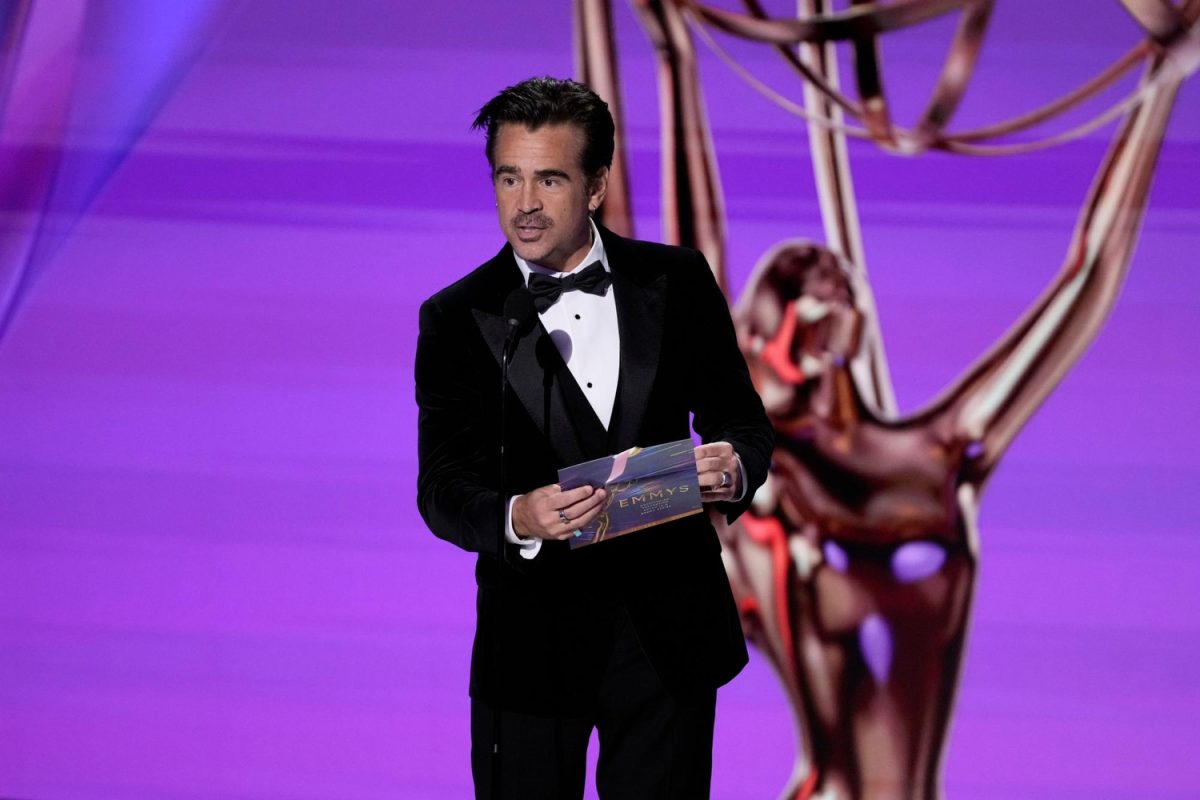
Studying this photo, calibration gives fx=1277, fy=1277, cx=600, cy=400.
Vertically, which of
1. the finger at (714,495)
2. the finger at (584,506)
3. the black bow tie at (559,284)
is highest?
the black bow tie at (559,284)

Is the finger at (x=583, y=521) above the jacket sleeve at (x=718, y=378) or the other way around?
the other way around

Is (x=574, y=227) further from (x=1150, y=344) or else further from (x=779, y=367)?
(x=1150, y=344)

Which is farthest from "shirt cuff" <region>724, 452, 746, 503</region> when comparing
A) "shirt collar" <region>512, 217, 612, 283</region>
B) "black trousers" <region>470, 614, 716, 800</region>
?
"shirt collar" <region>512, 217, 612, 283</region>

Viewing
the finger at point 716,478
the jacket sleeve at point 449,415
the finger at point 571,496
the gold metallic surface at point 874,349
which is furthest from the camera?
the gold metallic surface at point 874,349

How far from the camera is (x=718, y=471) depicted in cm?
160

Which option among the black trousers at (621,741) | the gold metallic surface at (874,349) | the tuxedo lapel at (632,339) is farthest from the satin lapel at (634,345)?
the gold metallic surface at (874,349)

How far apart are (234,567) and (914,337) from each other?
1596 mm

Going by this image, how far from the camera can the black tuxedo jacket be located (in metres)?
1.66

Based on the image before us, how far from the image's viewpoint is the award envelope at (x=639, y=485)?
1.50 m

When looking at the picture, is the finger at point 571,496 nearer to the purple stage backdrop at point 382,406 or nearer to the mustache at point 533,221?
the mustache at point 533,221

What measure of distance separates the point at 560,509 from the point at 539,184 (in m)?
0.44

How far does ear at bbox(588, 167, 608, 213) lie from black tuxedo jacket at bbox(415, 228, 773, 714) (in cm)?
7

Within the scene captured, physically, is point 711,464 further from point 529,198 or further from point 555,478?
point 529,198

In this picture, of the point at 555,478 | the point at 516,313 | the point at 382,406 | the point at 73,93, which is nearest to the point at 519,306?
the point at 516,313
